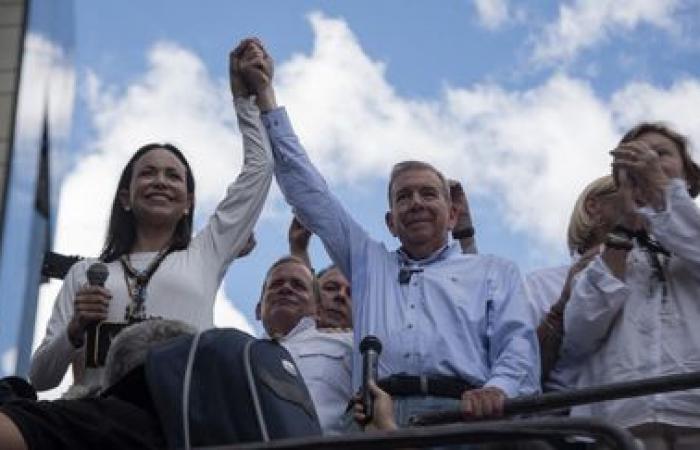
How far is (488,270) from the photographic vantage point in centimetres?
484

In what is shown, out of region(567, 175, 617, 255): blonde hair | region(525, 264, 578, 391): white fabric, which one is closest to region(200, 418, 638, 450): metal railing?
region(525, 264, 578, 391): white fabric

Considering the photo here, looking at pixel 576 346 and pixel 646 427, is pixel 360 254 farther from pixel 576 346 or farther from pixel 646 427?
pixel 646 427

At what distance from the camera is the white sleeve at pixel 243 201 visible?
183 inches

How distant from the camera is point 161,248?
4672 millimetres

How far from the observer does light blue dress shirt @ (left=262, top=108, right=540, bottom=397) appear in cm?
446

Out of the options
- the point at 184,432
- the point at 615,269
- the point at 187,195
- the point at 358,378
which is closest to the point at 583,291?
the point at 615,269

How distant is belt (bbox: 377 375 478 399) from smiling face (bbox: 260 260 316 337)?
121cm

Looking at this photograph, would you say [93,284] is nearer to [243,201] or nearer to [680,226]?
[243,201]

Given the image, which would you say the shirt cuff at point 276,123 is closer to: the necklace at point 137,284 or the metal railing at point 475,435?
the necklace at point 137,284

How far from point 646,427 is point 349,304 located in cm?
207

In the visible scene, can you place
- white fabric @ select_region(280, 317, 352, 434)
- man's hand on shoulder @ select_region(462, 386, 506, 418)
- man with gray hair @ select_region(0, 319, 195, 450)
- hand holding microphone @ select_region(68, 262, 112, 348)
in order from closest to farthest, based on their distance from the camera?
man with gray hair @ select_region(0, 319, 195, 450)
man's hand on shoulder @ select_region(462, 386, 506, 418)
hand holding microphone @ select_region(68, 262, 112, 348)
white fabric @ select_region(280, 317, 352, 434)

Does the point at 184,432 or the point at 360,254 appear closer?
the point at 184,432

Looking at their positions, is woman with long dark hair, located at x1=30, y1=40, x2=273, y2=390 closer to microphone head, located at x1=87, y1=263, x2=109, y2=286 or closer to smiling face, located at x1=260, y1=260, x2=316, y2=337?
microphone head, located at x1=87, y1=263, x2=109, y2=286

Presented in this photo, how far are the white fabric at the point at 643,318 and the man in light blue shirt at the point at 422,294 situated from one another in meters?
0.20
